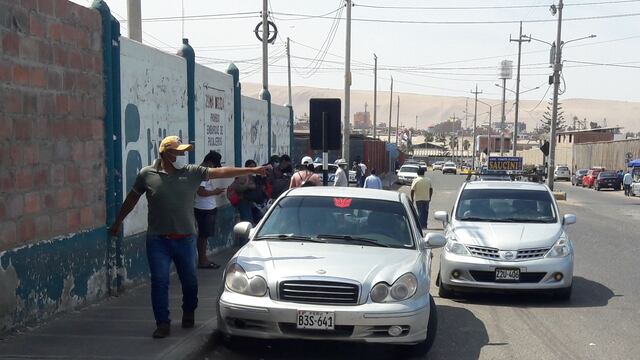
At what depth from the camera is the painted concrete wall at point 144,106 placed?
32.7 ft

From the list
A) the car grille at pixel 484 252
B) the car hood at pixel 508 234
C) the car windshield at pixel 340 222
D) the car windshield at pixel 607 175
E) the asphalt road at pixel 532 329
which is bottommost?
the car windshield at pixel 607 175

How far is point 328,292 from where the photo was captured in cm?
669

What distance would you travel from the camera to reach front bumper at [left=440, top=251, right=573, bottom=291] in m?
9.92

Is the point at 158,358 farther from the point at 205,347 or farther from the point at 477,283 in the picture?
the point at 477,283

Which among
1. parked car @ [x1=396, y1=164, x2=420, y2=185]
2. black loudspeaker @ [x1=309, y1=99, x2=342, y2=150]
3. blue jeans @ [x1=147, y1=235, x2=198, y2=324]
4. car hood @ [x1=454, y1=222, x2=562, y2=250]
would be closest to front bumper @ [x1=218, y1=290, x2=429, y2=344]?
blue jeans @ [x1=147, y1=235, x2=198, y2=324]

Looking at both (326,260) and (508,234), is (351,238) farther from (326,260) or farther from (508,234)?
(508,234)

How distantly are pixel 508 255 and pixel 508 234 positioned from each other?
0.48m

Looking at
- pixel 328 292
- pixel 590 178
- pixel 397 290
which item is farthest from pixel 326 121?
pixel 590 178

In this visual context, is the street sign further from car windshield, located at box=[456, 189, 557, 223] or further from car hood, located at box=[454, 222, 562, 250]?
car hood, located at box=[454, 222, 562, 250]

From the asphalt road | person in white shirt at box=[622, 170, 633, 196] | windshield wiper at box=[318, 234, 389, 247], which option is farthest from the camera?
person in white shirt at box=[622, 170, 633, 196]

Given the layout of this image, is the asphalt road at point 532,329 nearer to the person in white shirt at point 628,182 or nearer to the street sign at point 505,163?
the street sign at point 505,163

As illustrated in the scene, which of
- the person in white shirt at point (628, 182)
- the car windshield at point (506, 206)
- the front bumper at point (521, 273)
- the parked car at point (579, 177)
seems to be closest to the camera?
the front bumper at point (521, 273)

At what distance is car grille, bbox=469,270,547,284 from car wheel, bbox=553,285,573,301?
0.34 metres

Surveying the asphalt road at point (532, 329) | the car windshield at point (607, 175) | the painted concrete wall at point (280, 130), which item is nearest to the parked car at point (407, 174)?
the car windshield at point (607, 175)
